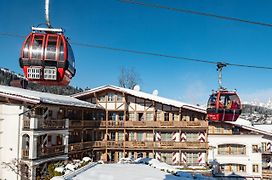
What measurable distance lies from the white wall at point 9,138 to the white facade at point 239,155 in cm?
1899

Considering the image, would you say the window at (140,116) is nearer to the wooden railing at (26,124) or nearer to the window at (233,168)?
the window at (233,168)

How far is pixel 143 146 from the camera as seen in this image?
112 feet

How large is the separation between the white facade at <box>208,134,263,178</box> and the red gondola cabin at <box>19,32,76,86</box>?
90.9ft

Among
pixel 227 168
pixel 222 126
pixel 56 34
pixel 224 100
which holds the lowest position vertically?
pixel 227 168

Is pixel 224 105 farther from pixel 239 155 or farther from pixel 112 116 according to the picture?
pixel 112 116

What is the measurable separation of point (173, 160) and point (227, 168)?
5.53 metres

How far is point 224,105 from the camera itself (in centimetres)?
1661

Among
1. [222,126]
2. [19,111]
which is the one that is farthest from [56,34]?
[222,126]

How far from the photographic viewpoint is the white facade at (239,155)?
33219mm

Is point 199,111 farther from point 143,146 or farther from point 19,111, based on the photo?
point 19,111

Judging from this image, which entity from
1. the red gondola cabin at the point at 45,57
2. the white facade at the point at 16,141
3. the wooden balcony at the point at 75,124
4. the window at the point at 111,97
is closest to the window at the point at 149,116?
the window at the point at 111,97

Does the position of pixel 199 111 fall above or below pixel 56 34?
below

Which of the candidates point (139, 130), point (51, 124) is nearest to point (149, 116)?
point (139, 130)

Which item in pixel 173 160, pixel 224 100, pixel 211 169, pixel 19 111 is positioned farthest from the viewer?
pixel 173 160
